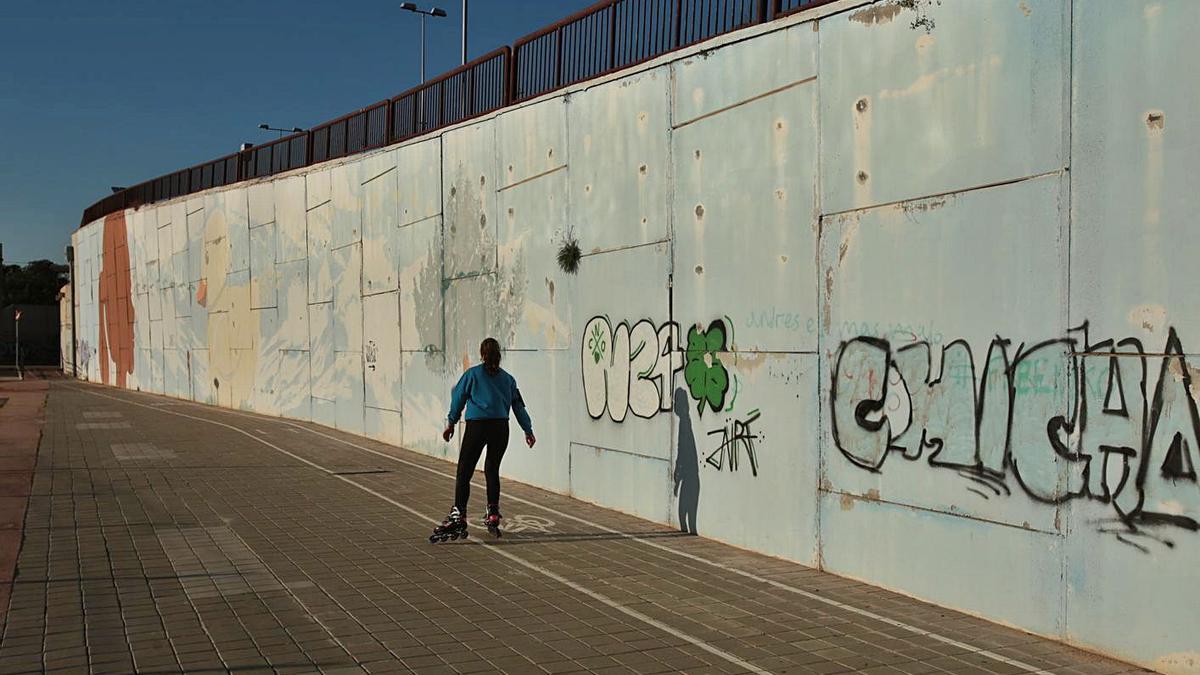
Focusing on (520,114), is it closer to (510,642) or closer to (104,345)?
(510,642)

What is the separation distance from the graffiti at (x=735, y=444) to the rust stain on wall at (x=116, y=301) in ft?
97.6

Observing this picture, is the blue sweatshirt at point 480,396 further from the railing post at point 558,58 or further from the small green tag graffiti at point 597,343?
the railing post at point 558,58

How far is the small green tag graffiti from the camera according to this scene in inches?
459

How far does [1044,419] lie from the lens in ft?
21.3

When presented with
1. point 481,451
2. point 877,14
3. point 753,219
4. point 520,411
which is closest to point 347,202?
point 520,411

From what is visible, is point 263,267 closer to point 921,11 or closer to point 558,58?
point 558,58

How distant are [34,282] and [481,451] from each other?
124 m

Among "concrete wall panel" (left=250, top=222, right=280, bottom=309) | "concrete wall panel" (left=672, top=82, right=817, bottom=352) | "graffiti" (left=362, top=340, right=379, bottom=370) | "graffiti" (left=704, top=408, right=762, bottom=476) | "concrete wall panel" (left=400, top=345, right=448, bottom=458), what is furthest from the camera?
"concrete wall panel" (left=250, top=222, right=280, bottom=309)

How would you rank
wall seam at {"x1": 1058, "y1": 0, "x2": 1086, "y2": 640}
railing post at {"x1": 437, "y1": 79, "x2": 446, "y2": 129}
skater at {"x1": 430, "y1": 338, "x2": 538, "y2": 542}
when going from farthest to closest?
railing post at {"x1": 437, "y1": 79, "x2": 446, "y2": 129}, skater at {"x1": 430, "y1": 338, "x2": 538, "y2": 542}, wall seam at {"x1": 1058, "y1": 0, "x2": 1086, "y2": 640}

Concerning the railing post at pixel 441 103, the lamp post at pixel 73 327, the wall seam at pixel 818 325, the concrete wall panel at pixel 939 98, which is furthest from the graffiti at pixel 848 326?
the lamp post at pixel 73 327

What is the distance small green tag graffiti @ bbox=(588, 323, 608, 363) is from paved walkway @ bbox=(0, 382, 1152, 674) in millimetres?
1715

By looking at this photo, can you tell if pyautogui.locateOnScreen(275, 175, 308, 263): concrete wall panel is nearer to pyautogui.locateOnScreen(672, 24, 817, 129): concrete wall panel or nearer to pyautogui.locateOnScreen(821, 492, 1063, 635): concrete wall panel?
pyautogui.locateOnScreen(672, 24, 817, 129): concrete wall panel

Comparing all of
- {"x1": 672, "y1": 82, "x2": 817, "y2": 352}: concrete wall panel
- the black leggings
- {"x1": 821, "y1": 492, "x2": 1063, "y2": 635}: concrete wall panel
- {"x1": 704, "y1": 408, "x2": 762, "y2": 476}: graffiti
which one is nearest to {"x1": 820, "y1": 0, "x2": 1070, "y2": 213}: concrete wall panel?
{"x1": 672, "y1": 82, "x2": 817, "y2": 352}: concrete wall panel

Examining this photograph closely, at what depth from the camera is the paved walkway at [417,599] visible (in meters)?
5.96
